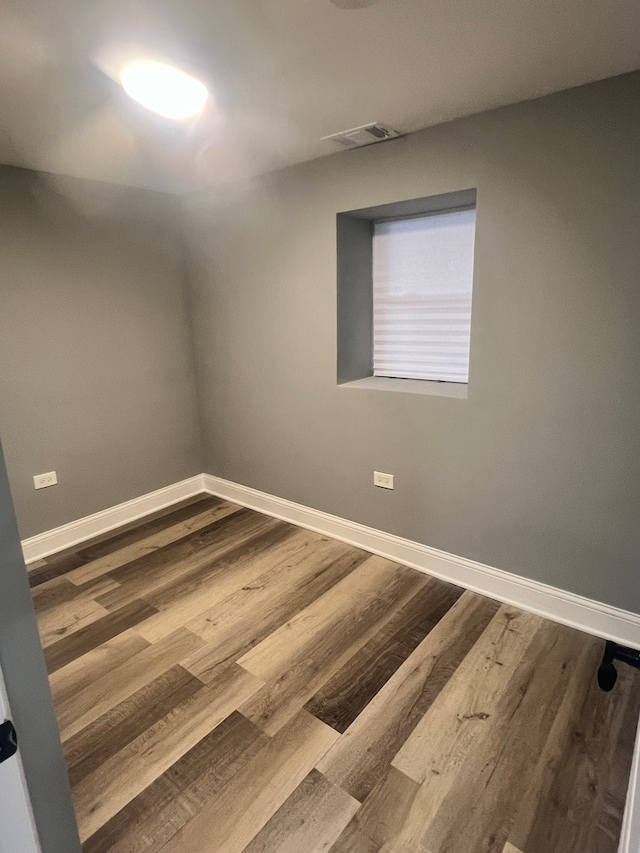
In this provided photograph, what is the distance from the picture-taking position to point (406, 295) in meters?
2.88

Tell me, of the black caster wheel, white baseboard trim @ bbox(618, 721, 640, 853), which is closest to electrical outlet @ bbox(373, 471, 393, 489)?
the black caster wheel

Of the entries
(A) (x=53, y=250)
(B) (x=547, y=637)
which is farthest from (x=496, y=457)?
(A) (x=53, y=250)

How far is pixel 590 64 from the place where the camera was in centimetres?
164

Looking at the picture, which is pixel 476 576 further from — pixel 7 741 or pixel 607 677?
pixel 7 741

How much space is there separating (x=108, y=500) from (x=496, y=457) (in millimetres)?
2588

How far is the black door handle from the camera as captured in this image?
2.35 ft

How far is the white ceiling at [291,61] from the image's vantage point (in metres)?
1.33

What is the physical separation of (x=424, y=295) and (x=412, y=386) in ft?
1.81

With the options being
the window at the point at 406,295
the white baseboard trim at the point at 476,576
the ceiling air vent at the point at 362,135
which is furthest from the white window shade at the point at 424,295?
the white baseboard trim at the point at 476,576

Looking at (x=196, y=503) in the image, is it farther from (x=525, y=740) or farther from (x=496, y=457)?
(x=525, y=740)

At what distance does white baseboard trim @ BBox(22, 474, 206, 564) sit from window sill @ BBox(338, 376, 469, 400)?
1.70m

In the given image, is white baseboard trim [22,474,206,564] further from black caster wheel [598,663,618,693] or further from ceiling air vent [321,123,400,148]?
black caster wheel [598,663,618,693]

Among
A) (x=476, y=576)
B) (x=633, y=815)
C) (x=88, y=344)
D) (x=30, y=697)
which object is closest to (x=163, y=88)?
(x=88, y=344)

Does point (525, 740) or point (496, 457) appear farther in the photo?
point (496, 457)
